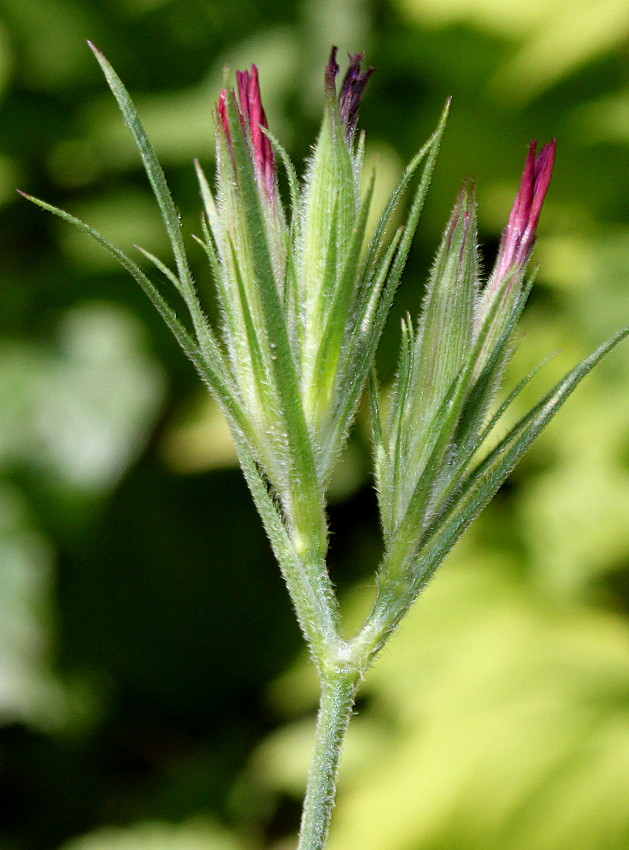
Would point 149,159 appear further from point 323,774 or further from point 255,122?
point 323,774

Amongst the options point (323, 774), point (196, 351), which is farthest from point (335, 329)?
point (323, 774)

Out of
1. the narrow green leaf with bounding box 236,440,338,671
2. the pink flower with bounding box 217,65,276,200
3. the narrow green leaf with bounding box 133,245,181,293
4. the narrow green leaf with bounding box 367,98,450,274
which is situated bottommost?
the narrow green leaf with bounding box 236,440,338,671

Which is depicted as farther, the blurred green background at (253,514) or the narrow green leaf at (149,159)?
the blurred green background at (253,514)

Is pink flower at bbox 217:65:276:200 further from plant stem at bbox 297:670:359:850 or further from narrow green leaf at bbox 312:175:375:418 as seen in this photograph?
plant stem at bbox 297:670:359:850

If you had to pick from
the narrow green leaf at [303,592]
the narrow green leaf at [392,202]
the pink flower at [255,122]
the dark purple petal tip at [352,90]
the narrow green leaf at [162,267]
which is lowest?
the narrow green leaf at [303,592]

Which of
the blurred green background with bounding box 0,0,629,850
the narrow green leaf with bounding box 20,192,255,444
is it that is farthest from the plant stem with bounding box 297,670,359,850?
the blurred green background with bounding box 0,0,629,850

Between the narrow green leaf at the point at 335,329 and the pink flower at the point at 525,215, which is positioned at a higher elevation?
the pink flower at the point at 525,215

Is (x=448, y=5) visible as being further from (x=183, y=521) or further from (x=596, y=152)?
(x=183, y=521)


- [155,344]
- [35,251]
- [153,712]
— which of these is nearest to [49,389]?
[155,344]

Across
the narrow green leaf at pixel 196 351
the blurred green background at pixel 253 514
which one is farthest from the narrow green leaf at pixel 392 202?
the blurred green background at pixel 253 514

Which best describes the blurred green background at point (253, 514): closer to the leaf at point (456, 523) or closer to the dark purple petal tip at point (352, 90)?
the leaf at point (456, 523)
